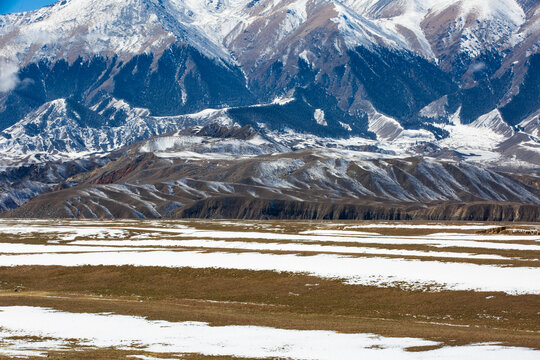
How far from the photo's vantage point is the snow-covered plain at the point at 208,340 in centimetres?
3941

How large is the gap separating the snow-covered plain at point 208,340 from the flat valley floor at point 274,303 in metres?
0.10

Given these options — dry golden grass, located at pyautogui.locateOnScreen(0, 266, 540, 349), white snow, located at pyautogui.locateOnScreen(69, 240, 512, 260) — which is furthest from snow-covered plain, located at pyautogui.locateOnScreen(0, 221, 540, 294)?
dry golden grass, located at pyautogui.locateOnScreen(0, 266, 540, 349)

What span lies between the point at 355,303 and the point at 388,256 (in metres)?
23.6

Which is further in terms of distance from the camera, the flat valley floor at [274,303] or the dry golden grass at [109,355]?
the flat valley floor at [274,303]

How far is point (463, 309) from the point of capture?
54.0m

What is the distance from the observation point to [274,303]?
199 feet

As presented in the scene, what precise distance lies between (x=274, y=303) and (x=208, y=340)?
16818mm

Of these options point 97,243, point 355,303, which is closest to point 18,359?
point 355,303

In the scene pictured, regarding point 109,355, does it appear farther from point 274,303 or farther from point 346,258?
point 346,258

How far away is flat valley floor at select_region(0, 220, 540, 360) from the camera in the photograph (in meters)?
41.6

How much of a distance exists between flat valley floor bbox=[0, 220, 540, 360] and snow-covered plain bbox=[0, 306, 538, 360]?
100mm

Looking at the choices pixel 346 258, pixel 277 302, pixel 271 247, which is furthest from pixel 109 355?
pixel 271 247

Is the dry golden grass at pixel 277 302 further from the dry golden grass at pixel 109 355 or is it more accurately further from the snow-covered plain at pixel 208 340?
the dry golden grass at pixel 109 355

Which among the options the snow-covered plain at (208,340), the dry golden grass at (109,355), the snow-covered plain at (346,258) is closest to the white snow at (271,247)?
the snow-covered plain at (346,258)
